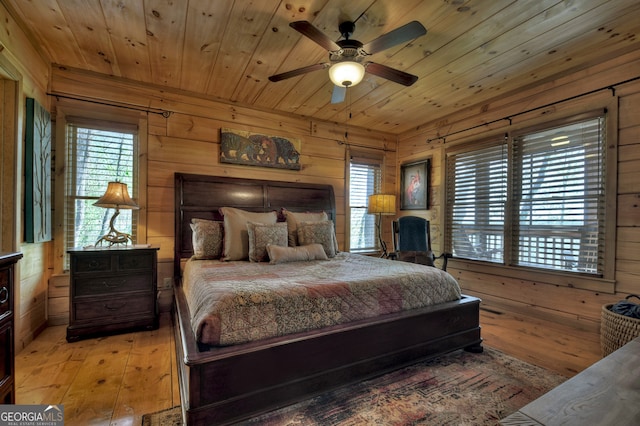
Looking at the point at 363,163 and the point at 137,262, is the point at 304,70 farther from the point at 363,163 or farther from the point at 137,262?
the point at 363,163

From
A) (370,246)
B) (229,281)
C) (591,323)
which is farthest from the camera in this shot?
(370,246)

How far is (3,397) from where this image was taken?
3.96 feet

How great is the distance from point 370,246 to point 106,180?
3623 mm

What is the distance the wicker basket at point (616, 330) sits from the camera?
6.63 feet

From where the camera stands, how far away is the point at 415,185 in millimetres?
4555

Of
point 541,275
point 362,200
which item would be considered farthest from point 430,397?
point 362,200

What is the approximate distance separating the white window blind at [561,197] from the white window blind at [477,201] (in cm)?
18

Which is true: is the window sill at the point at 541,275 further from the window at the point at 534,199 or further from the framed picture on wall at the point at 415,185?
the framed picture on wall at the point at 415,185

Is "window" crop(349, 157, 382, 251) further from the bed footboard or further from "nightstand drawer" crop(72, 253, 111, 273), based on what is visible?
"nightstand drawer" crop(72, 253, 111, 273)

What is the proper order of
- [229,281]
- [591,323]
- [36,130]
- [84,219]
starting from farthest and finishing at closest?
[84,219] → [591,323] → [36,130] → [229,281]

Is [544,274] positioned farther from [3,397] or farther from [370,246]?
[3,397]

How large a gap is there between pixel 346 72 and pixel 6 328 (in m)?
2.39

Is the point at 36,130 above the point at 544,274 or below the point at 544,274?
above

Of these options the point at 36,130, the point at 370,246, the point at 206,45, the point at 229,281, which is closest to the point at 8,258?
the point at 229,281
